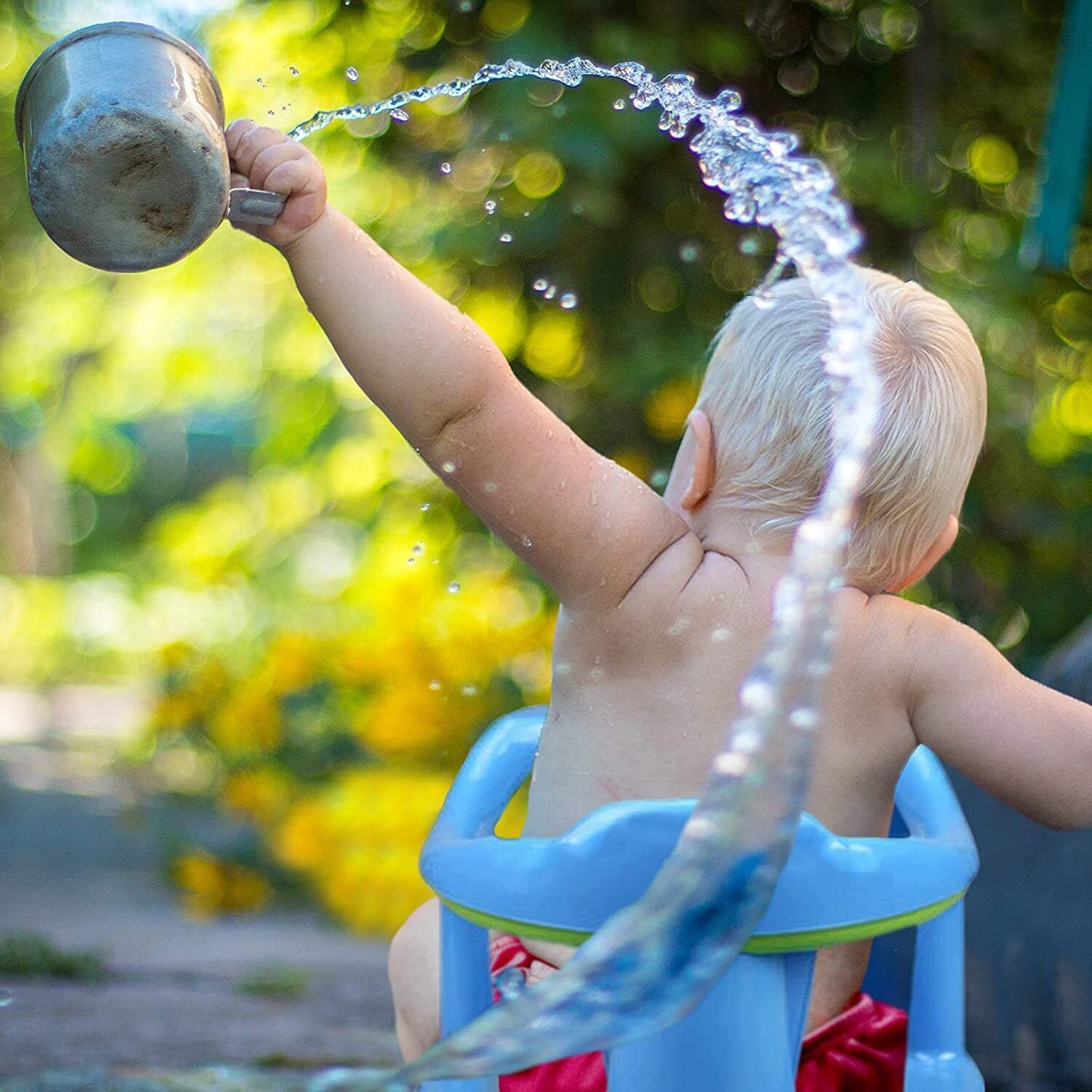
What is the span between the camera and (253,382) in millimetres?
4203

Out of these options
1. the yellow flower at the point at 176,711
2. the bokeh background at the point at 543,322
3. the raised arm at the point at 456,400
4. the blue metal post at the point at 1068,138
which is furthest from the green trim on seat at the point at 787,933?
the yellow flower at the point at 176,711

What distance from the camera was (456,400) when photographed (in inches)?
39.5

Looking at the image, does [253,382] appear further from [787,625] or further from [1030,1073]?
[787,625]

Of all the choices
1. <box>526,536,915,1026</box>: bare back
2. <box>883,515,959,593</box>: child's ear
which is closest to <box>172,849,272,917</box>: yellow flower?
<box>526,536,915,1026</box>: bare back

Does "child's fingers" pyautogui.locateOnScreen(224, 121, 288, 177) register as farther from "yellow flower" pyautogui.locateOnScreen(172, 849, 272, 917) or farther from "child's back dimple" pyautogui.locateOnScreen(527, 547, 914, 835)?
"yellow flower" pyautogui.locateOnScreen(172, 849, 272, 917)

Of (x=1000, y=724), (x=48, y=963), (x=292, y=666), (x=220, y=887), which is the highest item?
(x=1000, y=724)

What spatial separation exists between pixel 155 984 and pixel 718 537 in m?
1.71

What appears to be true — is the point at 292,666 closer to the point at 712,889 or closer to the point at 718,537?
the point at 718,537

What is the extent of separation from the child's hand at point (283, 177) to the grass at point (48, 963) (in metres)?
1.80

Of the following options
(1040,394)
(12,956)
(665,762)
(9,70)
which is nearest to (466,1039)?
(665,762)

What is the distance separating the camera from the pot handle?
103cm

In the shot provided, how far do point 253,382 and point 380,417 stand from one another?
5.06ft

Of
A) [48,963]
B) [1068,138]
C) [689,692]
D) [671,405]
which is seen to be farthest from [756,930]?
[48,963]

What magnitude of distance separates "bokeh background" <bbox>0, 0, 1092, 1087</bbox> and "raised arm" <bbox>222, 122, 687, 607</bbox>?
3.46 feet
